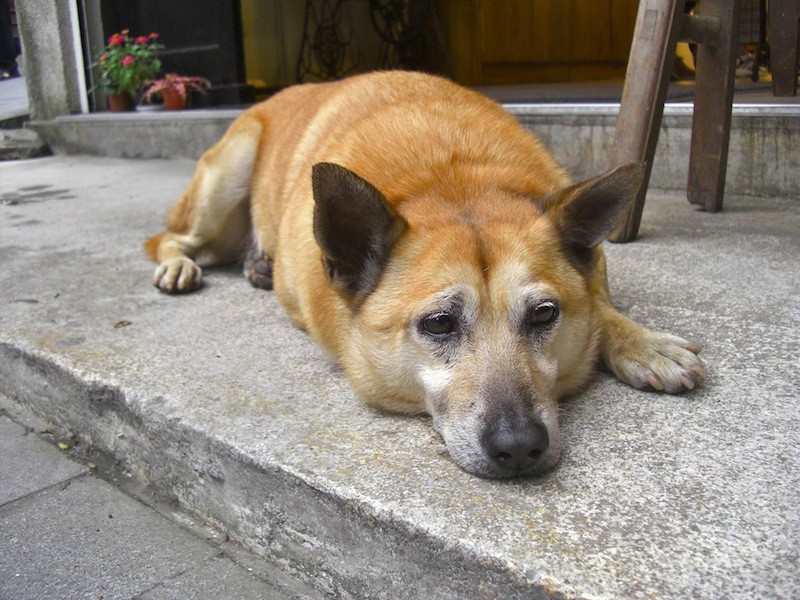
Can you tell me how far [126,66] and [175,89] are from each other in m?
0.61

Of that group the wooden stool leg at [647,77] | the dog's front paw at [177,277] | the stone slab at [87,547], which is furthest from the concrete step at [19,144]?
the stone slab at [87,547]

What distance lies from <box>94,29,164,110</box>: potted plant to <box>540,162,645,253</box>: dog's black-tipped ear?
6.70 m

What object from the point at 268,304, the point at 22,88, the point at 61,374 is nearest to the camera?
the point at 61,374

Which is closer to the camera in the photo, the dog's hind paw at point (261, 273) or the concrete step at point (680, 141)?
the dog's hind paw at point (261, 273)

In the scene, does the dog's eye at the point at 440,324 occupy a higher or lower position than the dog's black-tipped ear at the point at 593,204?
lower

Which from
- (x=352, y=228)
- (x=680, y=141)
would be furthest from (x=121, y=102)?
(x=352, y=228)

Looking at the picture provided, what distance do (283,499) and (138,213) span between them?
3.47m

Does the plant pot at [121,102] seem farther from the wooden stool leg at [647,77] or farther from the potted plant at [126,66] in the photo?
the wooden stool leg at [647,77]

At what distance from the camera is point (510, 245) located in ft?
6.00

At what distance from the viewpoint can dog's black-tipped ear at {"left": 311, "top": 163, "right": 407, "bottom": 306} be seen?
1759mm

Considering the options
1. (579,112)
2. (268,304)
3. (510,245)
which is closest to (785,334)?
(510,245)

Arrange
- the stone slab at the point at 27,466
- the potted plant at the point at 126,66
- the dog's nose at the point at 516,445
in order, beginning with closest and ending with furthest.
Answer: the dog's nose at the point at 516,445
the stone slab at the point at 27,466
the potted plant at the point at 126,66

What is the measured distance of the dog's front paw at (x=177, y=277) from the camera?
10.3 ft

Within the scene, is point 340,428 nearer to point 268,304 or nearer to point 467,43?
point 268,304
